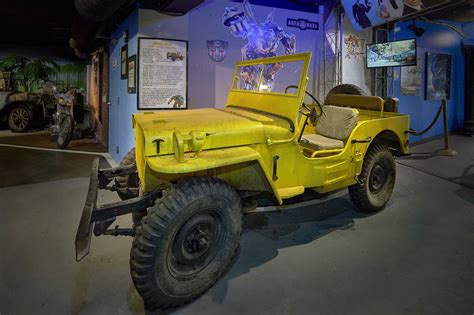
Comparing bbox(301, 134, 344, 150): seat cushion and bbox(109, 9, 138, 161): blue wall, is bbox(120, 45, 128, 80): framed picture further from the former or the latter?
bbox(301, 134, 344, 150): seat cushion

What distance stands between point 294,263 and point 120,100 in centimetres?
468

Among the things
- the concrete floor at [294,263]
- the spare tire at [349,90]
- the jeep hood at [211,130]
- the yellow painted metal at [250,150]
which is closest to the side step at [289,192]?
the yellow painted metal at [250,150]

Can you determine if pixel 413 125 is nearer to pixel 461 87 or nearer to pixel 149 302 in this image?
pixel 461 87

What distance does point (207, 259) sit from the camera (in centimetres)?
267

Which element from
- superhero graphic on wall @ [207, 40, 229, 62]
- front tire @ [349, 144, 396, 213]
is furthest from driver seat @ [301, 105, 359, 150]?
superhero graphic on wall @ [207, 40, 229, 62]

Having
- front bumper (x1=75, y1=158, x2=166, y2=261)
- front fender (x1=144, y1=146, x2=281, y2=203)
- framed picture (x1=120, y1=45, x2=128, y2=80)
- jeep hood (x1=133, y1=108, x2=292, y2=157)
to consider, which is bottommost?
front bumper (x1=75, y1=158, x2=166, y2=261)

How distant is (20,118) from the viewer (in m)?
11.4

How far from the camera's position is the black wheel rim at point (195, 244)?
251 cm

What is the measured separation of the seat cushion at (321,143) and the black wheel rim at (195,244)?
61.1 inches

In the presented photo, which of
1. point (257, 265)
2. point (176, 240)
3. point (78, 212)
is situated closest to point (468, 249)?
point (257, 265)

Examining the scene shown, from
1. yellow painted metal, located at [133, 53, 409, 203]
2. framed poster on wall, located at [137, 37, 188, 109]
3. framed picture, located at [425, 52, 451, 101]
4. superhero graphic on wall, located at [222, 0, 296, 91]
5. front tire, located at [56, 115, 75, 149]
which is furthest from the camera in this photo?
framed picture, located at [425, 52, 451, 101]

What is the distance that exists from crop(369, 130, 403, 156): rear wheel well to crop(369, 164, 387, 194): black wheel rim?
31 cm

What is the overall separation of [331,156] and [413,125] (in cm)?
620

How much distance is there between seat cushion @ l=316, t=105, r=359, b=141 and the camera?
3.99 meters
